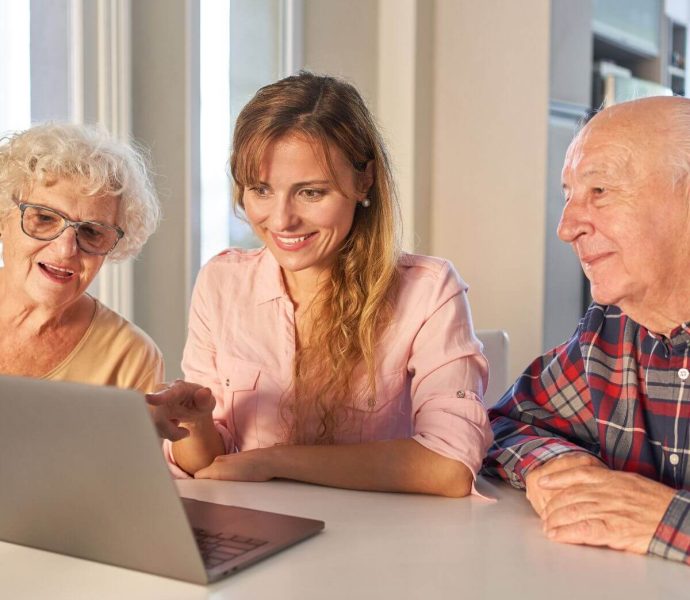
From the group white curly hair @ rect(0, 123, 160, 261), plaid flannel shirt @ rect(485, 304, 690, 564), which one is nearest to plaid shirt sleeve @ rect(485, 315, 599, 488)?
plaid flannel shirt @ rect(485, 304, 690, 564)

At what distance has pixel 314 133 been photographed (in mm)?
1661

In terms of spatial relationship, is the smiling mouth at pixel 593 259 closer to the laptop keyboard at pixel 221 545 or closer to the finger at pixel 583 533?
the finger at pixel 583 533

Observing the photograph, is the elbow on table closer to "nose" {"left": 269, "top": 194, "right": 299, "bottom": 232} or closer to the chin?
the chin

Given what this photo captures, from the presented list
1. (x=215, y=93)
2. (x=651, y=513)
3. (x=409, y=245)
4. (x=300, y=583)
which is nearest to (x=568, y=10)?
(x=409, y=245)

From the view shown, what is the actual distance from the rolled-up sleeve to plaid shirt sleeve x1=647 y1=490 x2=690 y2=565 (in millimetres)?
381

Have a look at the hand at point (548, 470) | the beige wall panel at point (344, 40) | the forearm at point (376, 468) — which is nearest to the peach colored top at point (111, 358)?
the forearm at point (376, 468)

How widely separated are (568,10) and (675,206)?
2.89 metres

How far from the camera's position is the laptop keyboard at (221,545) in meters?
1.01

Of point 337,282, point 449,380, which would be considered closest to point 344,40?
point 337,282

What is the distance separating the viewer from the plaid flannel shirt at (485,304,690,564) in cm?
141

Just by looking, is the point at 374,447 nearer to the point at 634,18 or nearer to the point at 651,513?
the point at 651,513

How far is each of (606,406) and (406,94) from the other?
3043 mm

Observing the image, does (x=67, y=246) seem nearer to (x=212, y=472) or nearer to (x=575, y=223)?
(x=212, y=472)

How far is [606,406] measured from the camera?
149 centimetres
